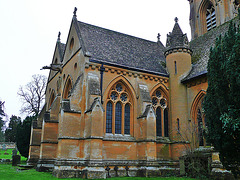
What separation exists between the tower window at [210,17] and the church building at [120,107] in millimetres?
5401

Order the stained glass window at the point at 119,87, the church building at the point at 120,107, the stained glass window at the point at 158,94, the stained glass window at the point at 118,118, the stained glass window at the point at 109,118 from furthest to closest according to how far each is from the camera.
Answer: the stained glass window at the point at 158,94 → the stained glass window at the point at 119,87 → the stained glass window at the point at 118,118 → the stained glass window at the point at 109,118 → the church building at the point at 120,107

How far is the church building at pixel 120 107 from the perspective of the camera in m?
15.3

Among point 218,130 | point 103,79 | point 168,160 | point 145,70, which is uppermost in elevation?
point 145,70

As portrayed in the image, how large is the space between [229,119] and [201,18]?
23.5 metres

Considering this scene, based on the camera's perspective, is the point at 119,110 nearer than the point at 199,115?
Yes

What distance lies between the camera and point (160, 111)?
64.7 ft

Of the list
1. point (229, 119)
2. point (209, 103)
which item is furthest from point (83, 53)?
point (229, 119)

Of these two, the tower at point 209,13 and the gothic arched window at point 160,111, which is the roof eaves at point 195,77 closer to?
the gothic arched window at point 160,111

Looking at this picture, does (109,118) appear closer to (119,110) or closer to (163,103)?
(119,110)

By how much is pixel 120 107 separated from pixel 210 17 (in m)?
18.1

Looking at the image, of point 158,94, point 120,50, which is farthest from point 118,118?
point 120,50

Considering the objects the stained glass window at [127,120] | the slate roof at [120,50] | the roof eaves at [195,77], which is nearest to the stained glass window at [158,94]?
the slate roof at [120,50]

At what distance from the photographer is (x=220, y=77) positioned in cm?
988

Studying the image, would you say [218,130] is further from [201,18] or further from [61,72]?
[201,18]
